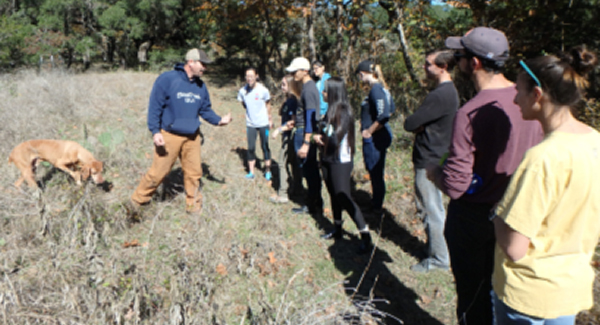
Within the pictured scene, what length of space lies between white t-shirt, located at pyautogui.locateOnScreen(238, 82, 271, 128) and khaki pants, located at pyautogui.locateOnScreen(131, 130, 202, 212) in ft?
4.58

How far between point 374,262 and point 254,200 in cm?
192

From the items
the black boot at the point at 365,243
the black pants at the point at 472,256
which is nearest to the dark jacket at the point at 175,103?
the black boot at the point at 365,243

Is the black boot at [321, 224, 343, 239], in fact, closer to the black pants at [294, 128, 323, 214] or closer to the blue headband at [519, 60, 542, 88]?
the black pants at [294, 128, 323, 214]

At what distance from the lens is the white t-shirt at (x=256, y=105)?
5824 mm

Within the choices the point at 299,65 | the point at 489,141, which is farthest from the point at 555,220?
the point at 299,65

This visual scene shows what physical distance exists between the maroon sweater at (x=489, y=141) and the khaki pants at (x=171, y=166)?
3.36 meters

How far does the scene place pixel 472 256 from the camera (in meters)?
2.16

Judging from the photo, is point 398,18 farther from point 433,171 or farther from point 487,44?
point 433,171

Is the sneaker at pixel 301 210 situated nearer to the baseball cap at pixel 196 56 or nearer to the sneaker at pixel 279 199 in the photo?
the sneaker at pixel 279 199

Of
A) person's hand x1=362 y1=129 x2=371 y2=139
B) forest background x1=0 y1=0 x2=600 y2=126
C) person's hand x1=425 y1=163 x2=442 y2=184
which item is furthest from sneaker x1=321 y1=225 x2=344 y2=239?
forest background x1=0 y1=0 x2=600 y2=126

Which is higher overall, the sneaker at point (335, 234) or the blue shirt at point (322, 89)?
the blue shirt at point (322, 89)

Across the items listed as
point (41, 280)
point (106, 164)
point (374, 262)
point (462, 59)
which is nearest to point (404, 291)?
point (374, 262)

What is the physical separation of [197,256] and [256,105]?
3.34 meters

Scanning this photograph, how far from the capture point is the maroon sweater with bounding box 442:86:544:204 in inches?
78.9
